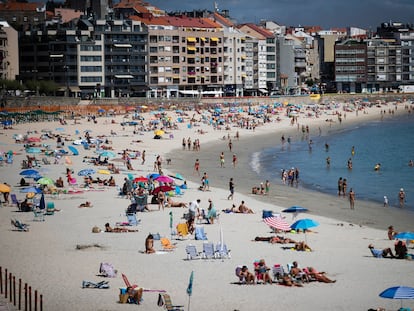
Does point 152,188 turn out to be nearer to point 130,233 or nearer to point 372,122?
point 130,233

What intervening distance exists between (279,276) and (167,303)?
11.8ft

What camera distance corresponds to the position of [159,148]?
53.2 meters

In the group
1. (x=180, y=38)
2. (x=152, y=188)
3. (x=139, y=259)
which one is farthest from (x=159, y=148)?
(x=180, y=38)

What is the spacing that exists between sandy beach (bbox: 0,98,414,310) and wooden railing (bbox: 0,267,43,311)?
1.20 ft

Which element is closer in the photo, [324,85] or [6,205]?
[6,205]

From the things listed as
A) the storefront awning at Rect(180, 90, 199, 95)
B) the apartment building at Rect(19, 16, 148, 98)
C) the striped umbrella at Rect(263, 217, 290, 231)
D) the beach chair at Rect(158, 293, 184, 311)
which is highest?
the apartment building at Rect(19, 16, 148, 98)

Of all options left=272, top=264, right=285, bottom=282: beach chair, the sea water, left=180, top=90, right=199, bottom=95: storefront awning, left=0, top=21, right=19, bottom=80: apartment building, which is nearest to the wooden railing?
left=272, top=264, right=285, bottom=282: beach chair

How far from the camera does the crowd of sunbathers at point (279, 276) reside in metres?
18.1

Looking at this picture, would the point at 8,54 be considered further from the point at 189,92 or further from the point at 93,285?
the point at 93,285

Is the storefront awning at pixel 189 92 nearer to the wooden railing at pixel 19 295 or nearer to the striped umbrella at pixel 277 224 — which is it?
the striped umbrella at pixel 277 224

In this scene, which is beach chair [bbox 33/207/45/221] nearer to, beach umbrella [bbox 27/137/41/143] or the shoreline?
the shoreline

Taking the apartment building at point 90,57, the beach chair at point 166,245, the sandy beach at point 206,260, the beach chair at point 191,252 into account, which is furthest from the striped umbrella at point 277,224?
the apartment building at point 90,57

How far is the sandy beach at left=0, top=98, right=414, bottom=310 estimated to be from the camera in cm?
1694

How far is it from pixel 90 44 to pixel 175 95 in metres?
14.0
